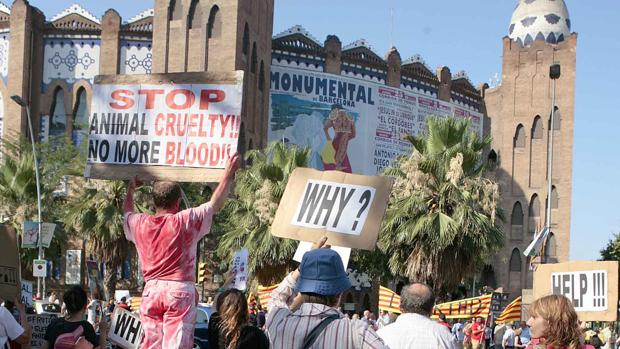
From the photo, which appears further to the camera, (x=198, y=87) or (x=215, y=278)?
(x=215, y=278)

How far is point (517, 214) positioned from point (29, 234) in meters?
36.1

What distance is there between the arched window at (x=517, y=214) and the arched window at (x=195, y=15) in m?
24.0

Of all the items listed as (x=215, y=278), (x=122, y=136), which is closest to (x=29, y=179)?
(x=215, y=278)

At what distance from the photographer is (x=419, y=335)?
641 cm

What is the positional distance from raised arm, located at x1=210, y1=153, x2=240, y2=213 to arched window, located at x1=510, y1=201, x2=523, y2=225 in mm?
59304

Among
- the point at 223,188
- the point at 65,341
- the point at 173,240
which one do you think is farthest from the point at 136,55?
the point at 173,240

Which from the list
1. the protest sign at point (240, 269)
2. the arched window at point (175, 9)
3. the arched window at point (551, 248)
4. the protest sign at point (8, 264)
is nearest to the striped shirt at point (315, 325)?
the protest sign at point (8, 264)

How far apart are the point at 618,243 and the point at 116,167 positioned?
4431 cm

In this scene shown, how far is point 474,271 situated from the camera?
91.1ft

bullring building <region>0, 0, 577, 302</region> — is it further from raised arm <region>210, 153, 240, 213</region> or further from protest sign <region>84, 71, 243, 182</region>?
raised arm <region>210, 153, 240, 213</region>

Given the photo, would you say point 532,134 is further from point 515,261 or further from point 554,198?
point 515,261

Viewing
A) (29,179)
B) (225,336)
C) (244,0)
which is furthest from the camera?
(244,0)

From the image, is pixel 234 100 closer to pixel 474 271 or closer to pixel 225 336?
pixel 225 336

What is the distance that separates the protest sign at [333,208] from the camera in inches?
358
